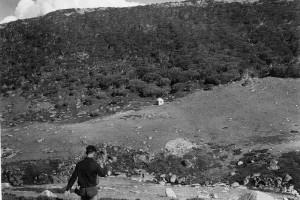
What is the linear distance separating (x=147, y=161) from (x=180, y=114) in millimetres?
7492

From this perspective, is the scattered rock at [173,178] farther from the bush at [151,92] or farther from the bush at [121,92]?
the bush at [121,92]

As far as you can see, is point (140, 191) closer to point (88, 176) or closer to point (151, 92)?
point (88, 176)

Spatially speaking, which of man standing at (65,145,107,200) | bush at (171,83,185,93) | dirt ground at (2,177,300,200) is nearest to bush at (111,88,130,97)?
bush at (171,83,185,93)

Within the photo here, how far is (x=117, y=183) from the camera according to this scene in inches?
689

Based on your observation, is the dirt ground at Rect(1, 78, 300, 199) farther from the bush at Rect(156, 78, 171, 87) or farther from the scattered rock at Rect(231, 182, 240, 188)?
the bush at Rect(156, 78, 171, 87)

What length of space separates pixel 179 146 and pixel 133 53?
24601mm

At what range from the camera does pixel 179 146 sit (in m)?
21.7

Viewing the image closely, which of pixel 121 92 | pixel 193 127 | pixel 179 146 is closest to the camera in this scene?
pixel 179 146

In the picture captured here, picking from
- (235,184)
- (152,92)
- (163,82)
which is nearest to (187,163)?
(235,184)

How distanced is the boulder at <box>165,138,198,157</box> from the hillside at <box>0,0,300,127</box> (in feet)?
28.9

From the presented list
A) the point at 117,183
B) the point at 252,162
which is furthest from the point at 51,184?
the point at 252,162

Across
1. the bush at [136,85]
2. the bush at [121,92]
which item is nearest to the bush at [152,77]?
the bush at [136,85]

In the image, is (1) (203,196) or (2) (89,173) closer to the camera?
(2) (89,173)

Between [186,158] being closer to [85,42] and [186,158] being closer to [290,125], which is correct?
[290,125]
